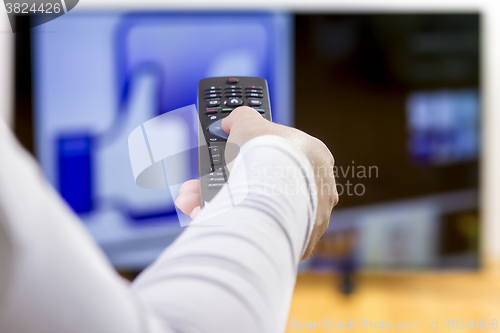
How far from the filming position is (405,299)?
1196 millimetres

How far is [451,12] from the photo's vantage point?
1.22 metres

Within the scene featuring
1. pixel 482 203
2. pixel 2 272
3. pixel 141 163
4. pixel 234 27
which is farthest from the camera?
pixel 482 203

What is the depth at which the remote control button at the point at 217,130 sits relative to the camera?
0.43 m

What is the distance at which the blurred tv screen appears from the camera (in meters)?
1.18

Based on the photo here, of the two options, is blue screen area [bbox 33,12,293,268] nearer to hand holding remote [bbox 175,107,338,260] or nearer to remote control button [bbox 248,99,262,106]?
remote control button [bbox 248,99,262,106]

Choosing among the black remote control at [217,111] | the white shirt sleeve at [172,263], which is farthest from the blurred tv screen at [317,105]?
the white shirt sleeve at [172,263]

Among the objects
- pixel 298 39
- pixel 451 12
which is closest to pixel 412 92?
pixel 451 12

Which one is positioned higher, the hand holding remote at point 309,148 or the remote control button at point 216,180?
the hand holding remote at point 309,148

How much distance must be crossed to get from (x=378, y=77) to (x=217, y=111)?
0.89 metres

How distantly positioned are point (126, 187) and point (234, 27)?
23.8 inches

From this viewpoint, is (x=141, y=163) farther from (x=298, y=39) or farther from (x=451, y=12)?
(x=451, y=12)

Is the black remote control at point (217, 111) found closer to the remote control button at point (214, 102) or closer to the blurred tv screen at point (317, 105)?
the remote control button at point (214, 102)

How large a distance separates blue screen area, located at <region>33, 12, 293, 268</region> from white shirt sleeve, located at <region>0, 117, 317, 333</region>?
97 cm

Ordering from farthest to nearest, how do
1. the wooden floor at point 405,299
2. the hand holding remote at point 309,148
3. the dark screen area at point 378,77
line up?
the dark screen area at point 378,77 → the wooden floor at point 405,299 → the hand holding remote at point 309,148
